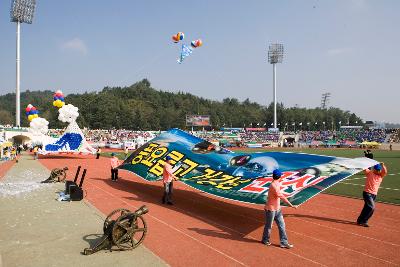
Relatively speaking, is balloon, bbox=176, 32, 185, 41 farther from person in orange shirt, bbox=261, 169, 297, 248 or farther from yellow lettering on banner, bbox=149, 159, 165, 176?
person in orange shirt, bbox=261, 169, 297, 248

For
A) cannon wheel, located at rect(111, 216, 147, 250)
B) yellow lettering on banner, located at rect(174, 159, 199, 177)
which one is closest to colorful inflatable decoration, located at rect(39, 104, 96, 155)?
yellow lettering on banner, located at rect(174, 159, 199, 177)

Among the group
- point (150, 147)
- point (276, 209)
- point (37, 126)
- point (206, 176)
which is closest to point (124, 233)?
point (276, 209)

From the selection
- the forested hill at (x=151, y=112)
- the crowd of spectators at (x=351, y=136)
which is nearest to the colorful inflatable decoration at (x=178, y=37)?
the crowd of spectators at (x=351, y=136)

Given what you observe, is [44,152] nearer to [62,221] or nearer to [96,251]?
[62,221]

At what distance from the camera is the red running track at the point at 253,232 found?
7.03 m

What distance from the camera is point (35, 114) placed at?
4288 cm

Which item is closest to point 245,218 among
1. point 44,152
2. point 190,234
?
point 190,234

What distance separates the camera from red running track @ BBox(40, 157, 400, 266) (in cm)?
703

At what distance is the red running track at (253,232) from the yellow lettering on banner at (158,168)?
0.98 metres

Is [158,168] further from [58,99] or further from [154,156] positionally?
[58,99]

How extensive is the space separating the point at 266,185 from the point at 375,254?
10.2ft

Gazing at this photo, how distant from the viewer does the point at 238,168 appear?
12266mm

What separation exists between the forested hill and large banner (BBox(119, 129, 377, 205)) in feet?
289

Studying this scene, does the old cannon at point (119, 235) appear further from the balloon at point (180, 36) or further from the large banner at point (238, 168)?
the balloon at point (180, 36)
